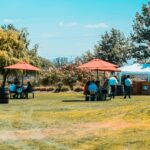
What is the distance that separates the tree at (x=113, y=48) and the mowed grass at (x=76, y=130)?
6290 cm

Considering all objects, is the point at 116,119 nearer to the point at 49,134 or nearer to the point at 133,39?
the point at 49,134

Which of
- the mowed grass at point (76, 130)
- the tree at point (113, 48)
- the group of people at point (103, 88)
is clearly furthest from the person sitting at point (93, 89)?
the tree at point (113, 48)

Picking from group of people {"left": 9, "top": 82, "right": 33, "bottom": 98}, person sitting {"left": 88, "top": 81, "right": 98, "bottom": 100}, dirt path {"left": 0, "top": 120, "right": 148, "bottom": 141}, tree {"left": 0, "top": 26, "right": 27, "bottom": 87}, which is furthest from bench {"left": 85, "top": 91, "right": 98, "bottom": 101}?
tree {"left": 0, "top": 26, "right": 27, "bottom": 87}

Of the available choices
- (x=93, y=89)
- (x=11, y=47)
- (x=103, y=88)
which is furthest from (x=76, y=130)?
(x=11, y=47)

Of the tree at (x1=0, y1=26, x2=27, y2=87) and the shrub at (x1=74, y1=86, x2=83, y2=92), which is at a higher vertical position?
the tree at (x1=0, y1=26, x2=27, y2=87)

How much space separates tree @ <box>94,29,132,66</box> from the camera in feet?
277

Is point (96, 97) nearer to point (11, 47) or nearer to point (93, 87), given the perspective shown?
point (93, 87)

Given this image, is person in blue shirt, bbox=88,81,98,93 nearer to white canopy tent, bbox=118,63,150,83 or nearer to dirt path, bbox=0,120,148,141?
dirt path, bbox=0,120,148,141

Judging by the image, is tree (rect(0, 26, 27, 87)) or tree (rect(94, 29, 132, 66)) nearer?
tree (rect(0, 26, 27, 87))

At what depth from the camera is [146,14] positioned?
70062 mm

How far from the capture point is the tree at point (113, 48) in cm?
8438

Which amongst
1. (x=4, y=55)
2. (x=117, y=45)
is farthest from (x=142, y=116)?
(x=117, y=45)

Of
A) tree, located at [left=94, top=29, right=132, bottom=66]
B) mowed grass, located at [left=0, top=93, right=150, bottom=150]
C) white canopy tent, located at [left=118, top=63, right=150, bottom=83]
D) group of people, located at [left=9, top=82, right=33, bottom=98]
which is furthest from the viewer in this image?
tree, located at [left=94, top=29, right=132, bottom=66]

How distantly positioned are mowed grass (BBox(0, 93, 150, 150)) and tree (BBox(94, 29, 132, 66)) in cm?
6290
